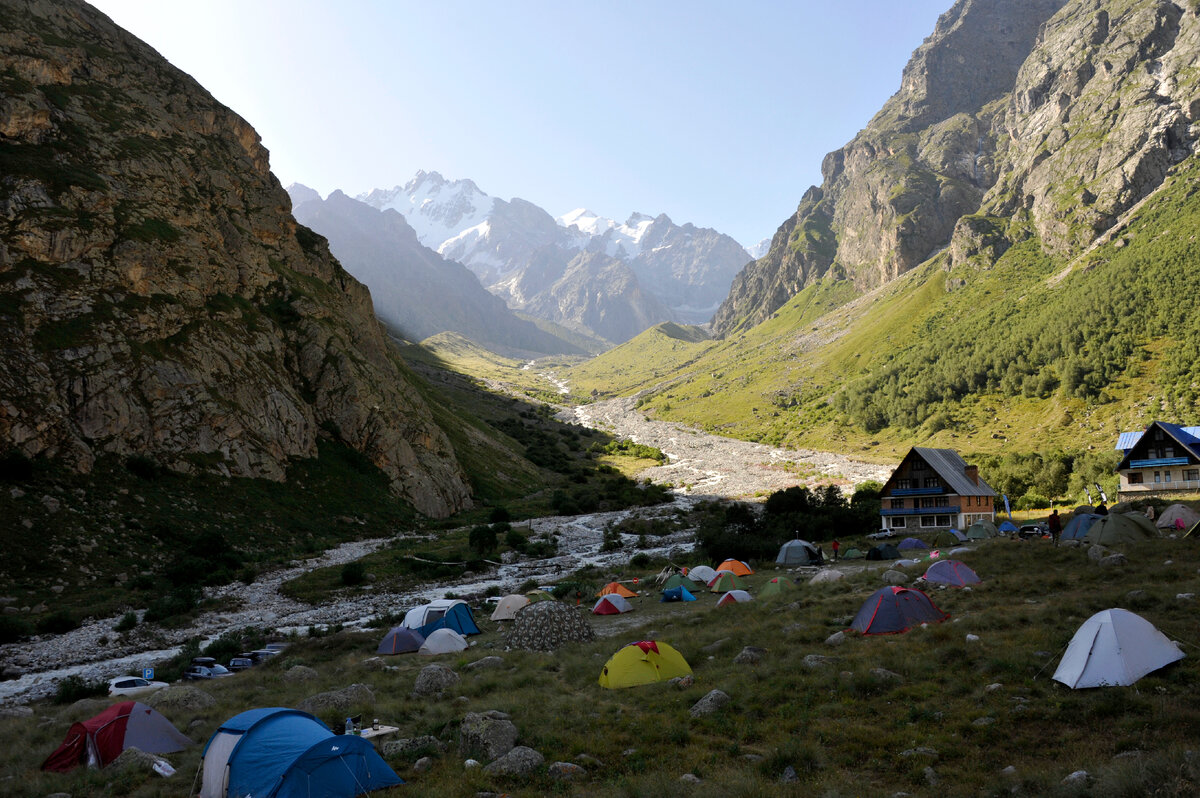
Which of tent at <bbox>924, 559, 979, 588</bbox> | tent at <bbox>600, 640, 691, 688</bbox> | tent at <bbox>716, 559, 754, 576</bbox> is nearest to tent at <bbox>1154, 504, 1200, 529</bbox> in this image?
tent at <bbox>924, 559, 979, 588</bbox>

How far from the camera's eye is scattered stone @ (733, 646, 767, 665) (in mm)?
18828

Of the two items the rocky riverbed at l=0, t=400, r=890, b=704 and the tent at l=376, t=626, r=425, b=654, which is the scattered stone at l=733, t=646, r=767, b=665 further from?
the rocky riverbed at l=0, t=400, r=890, b=704

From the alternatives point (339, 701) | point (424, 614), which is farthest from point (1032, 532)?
point (339, 701)

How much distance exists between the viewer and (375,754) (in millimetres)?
12242

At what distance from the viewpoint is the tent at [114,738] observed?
14.2 m

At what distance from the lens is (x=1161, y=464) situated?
57.7m

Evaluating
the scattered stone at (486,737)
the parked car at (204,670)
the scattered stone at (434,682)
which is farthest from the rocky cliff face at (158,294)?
the scattered stone at (486,737)

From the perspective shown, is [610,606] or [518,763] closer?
[518,763]

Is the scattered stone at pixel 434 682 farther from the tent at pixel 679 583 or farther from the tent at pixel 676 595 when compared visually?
the tent at pixel 679 583

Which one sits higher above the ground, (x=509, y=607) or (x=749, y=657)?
(x=749, y=657)

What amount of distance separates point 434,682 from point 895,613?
50.6 feet

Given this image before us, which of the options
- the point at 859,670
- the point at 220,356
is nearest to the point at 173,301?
the point at 220,356

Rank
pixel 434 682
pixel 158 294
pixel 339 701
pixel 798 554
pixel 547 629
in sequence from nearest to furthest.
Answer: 1. pixel 339 701
2. pixel 434 682
3. pixel 547 629
4. pixel 798 554
5. pixel 158 294

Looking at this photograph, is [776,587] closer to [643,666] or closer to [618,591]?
[618,591]
